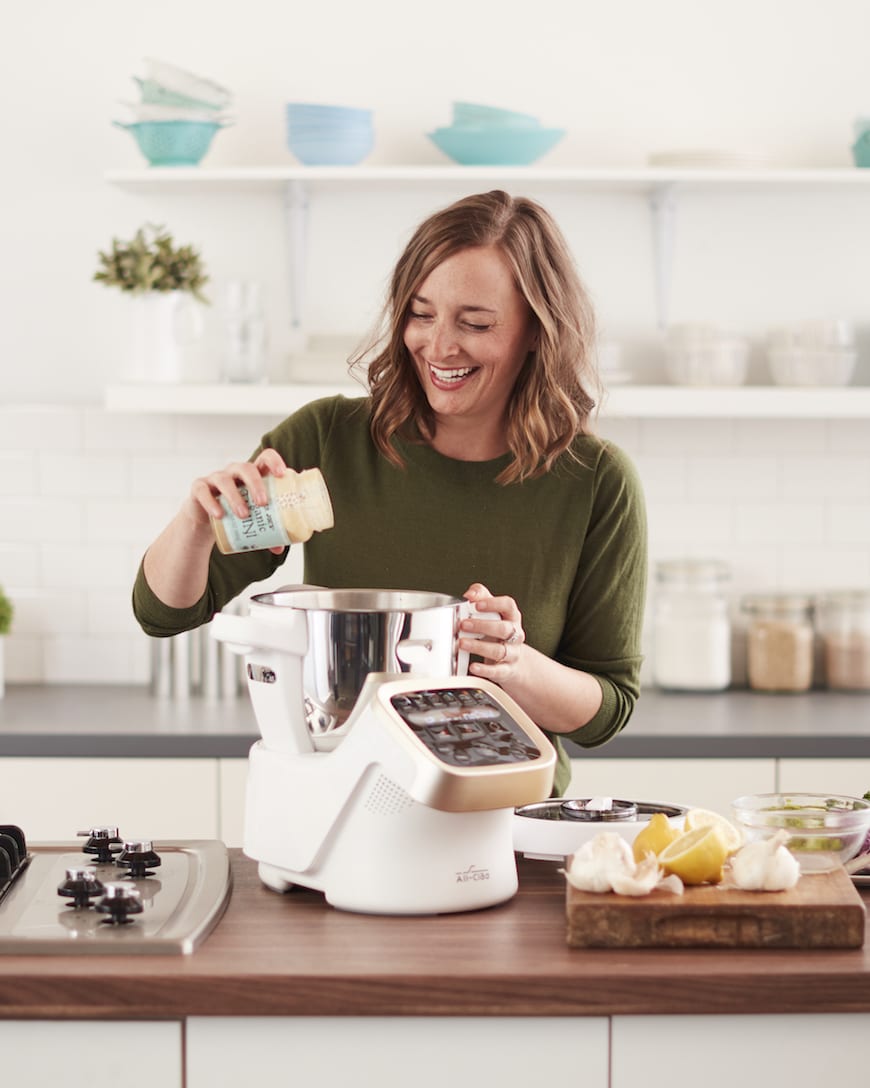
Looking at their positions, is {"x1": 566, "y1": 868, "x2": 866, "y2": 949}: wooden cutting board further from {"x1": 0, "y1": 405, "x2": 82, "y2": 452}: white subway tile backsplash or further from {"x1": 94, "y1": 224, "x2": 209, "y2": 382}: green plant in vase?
{"x1": 0, "y1": 405, "x2": 82, "y2": 452}: white subway tile backsplash

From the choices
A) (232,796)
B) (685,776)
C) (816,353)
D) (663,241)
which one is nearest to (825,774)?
(685,776)

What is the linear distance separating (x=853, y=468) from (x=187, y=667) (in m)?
1.87

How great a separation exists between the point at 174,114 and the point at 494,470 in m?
1.84

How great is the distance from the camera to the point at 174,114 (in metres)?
3.62

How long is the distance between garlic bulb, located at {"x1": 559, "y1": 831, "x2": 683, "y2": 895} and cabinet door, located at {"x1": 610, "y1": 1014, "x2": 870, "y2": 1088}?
13 centimetres

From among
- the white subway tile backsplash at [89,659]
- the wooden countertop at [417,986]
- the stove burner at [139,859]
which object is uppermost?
the stove burner at [139,859]

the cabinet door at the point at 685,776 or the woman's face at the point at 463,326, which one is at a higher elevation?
the woman's face at the point at 463,326

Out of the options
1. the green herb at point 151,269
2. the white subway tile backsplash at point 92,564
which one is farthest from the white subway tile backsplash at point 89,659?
the green herb at point 151,269

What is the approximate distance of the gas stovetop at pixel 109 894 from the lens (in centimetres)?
145

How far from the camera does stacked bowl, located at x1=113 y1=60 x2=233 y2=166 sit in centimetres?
360

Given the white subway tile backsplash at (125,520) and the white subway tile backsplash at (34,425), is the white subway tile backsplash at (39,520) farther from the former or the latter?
the white subway tile backsplash at (34,425)

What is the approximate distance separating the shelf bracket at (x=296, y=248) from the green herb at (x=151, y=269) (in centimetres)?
25

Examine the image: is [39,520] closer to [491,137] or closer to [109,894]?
[491,137]

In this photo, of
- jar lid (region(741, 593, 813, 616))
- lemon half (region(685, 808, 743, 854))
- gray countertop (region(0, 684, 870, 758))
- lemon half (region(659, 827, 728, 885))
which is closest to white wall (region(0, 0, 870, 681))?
jar lid (region(741, 593, 813, 616))
